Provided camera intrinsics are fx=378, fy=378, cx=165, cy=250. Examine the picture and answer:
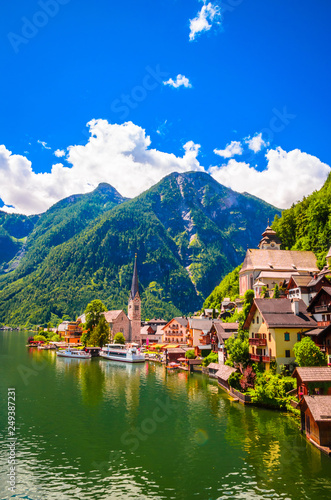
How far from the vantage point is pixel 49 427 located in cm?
4397

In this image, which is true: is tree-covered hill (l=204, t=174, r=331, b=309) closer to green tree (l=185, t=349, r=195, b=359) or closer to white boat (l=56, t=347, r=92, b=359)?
green tree (l=185, t=349, r=195, b=359)

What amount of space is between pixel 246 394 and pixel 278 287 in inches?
1361

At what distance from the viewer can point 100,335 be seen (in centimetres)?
13925

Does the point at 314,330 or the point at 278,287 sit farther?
the point at 278,287

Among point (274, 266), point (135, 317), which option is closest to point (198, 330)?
point (274, 266)

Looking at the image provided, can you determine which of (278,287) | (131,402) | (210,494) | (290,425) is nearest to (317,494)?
(210,494)

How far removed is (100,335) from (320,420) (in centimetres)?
11295

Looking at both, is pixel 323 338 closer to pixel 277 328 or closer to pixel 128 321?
pixel 277 328

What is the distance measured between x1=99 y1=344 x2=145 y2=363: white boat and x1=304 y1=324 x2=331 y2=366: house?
7261 centimetres

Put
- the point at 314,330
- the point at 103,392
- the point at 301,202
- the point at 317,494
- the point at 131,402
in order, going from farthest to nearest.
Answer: the point at 301,202, the point at 103,392, the point at 131,402, the point at 314,330, the point at 317,494

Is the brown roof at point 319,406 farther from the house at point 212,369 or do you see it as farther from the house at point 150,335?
the house at point 150,335

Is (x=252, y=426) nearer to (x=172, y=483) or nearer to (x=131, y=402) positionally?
(x=172, y=483)

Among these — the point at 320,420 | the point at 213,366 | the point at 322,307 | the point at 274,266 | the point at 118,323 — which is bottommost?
the point at 213,366

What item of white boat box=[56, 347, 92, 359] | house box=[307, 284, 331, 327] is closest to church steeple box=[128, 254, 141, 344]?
white boat box=[56, 347, 92, 359]
